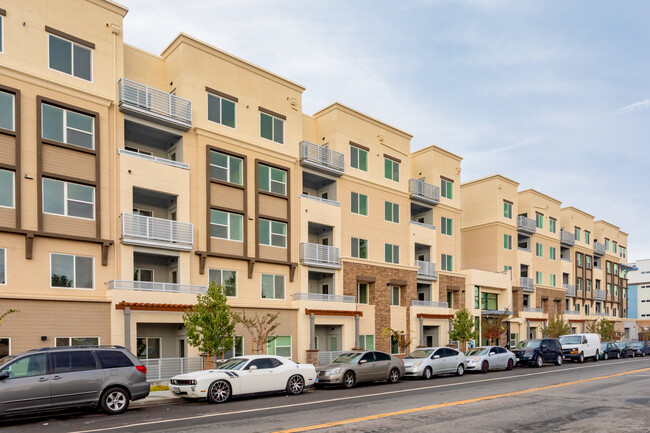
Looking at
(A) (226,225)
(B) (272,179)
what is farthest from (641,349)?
(A) (226,225)

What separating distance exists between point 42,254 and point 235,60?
14.5 meters

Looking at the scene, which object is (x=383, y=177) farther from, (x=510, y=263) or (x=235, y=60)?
(x=510, y=263)

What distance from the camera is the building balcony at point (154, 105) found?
85.6ft

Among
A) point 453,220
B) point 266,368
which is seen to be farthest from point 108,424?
point 453,220

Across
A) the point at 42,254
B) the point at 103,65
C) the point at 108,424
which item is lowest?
the point at 108,424

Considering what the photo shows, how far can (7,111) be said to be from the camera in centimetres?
2269

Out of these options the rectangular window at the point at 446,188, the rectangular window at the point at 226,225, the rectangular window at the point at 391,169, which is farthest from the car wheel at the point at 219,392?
the rectangular window at the point at 446,188

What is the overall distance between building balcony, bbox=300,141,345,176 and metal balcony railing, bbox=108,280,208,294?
34.6 ft

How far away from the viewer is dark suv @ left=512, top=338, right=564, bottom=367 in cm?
3269

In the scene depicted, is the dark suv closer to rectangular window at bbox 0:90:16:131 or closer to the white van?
the white van

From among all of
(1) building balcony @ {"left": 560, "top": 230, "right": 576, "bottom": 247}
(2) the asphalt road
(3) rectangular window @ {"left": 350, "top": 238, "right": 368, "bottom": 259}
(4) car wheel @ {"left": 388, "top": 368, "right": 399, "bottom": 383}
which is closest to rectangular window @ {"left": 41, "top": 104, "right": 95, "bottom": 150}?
(2) the asphalt road

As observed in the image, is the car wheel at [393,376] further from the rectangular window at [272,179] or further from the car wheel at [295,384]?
the rectangular window at [272,179]

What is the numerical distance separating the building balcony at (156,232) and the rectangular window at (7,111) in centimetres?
573

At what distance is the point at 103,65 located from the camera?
84.3 ft
